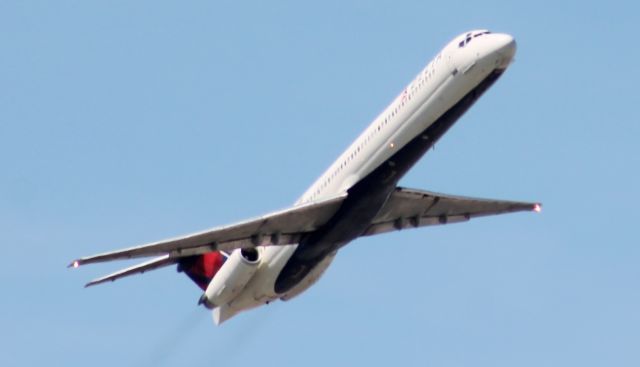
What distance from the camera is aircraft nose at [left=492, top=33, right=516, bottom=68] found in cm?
5538

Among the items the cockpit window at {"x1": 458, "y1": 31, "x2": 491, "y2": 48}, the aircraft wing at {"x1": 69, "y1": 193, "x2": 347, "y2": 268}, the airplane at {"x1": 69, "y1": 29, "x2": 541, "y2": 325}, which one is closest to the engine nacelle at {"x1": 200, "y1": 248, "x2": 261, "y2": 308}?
the airplane at {"x1": 69, "y1": 29, "x2": 541, "y2": 325}

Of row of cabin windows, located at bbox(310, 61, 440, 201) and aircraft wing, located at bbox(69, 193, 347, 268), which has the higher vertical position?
row of cabin windows, located at bbox(310, 61, 440, 201)

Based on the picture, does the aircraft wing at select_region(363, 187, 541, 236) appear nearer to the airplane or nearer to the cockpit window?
the airplane

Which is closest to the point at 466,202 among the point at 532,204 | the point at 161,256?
the point at 532,204

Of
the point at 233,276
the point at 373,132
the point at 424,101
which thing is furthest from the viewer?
the point at 233,276

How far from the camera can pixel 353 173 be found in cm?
5803

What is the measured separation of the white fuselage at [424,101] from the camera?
5559 centimetres

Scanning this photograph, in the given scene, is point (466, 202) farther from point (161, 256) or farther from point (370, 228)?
point (161, 256)

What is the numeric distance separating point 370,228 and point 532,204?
5.90 m

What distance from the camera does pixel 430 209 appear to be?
6228 centimetres

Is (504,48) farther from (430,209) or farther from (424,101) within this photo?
(430,209)

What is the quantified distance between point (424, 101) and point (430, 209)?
690 cm

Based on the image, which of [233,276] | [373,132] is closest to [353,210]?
[373,132]

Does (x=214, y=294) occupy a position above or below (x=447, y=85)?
below
